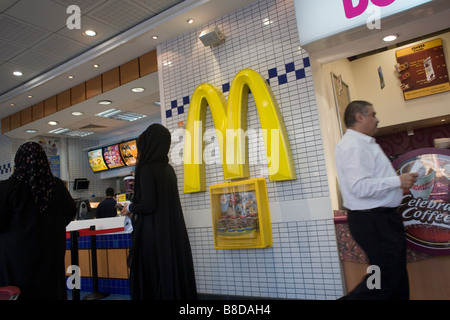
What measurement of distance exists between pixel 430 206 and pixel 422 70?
320 cm

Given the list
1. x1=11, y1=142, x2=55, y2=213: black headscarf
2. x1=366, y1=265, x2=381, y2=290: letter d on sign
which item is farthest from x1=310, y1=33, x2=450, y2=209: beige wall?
x1=11, y1=142, x2=55, y2=213: black headscarf

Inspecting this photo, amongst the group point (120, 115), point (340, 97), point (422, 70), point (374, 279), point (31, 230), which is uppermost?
point (120, 115)

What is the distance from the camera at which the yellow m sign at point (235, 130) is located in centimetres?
337

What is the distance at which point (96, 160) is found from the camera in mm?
9211

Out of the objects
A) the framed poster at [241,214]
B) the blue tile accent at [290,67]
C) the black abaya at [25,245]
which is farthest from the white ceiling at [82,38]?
the black abaya at [25,245]

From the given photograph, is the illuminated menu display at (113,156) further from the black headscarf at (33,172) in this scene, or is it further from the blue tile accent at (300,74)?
the black headscarf at (33,172)

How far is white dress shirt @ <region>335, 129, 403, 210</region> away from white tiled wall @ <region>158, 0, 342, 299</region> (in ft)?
3.35

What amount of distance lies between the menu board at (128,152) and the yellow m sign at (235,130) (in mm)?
4889

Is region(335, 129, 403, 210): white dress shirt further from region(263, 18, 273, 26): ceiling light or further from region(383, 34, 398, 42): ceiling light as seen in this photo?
region(263, 18, 273, 26): ceiling light

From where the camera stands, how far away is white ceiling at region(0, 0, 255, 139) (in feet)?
12.6

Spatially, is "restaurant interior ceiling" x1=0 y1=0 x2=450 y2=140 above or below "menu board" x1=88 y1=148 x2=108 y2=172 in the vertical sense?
above

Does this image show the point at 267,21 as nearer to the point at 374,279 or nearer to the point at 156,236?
the point at 156,236

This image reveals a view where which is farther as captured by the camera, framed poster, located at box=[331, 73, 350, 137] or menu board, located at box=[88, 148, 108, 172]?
menu board, located at box=[88, 148, 108, 172]

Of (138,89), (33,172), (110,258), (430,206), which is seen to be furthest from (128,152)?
(430,206)
